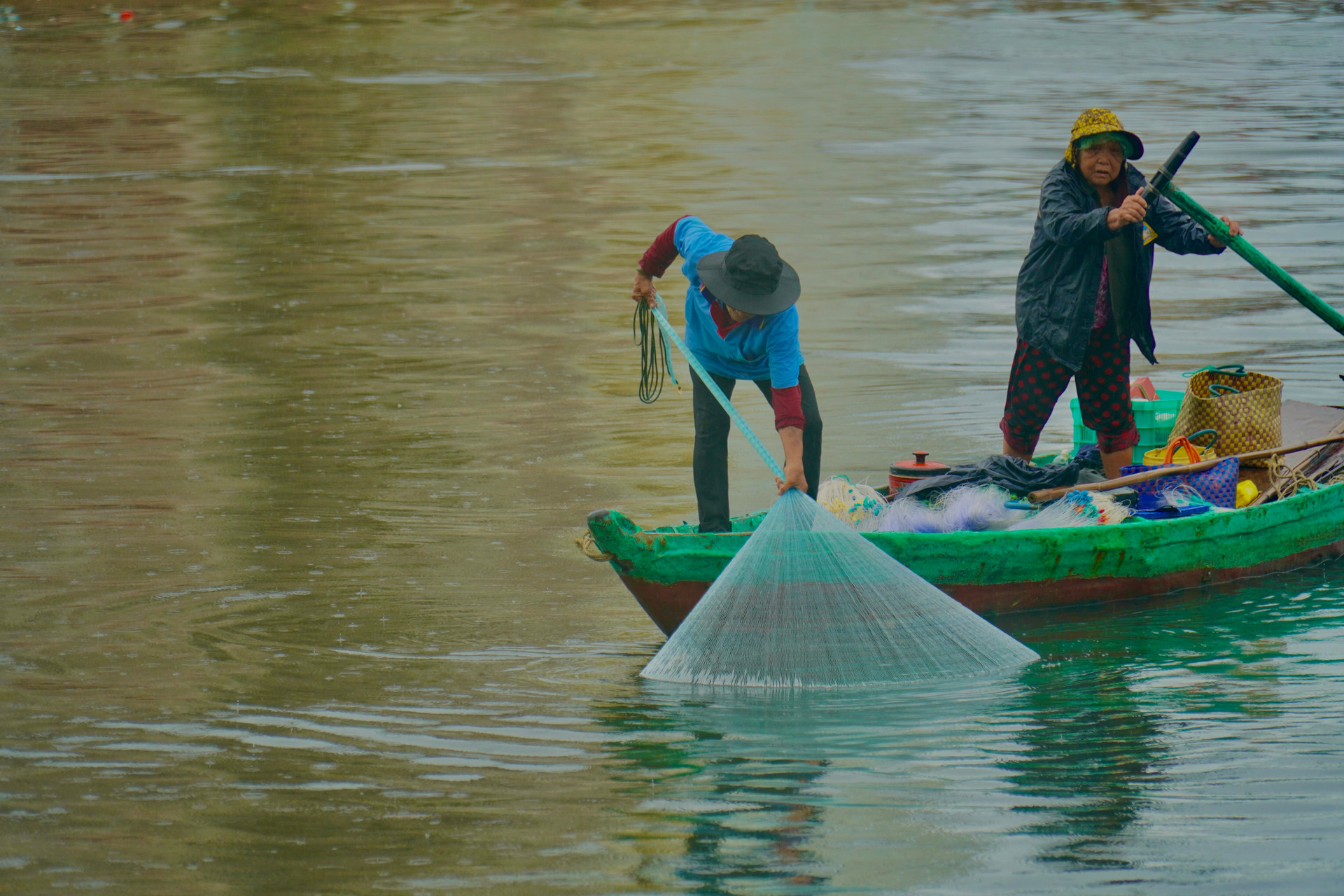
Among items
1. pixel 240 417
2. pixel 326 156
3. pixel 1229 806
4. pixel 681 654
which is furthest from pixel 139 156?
pixel 1229 806

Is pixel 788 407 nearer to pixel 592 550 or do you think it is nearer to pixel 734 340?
pixel 734 340

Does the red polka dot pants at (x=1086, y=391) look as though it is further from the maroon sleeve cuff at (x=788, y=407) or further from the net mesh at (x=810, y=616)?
the net mesh at (x=810, y=616)

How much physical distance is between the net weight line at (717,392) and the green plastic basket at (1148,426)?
80.7 inches

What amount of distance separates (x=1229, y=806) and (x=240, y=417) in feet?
Answer: 20.6

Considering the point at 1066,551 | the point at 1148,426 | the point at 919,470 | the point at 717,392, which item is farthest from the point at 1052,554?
the point at 1148,426

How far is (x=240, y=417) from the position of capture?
9789 millimetres

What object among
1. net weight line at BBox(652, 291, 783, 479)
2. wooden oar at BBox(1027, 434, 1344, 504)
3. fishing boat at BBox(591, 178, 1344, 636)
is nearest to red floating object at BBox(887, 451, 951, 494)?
wooden oar at BBox(1027, 434, 1344, 504)

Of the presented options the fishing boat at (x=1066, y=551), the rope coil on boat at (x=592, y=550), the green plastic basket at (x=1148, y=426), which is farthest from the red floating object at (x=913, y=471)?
the rope coil on boat at (x=592, y=550)

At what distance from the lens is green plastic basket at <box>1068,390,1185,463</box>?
7.67 metres

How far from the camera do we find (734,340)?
6.18 metres

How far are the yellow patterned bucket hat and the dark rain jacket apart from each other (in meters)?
0.08

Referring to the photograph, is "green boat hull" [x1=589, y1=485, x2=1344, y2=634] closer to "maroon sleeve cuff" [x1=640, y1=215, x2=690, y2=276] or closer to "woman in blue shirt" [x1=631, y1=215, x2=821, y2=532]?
"woman in blue shirt" [x1=631, y1=215, x2=821, y2=532]

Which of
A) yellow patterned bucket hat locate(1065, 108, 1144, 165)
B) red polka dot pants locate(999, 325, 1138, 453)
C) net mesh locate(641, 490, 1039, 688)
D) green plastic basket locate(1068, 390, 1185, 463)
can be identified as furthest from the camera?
green plastic basket locate(1068, 390, 1185, 463)

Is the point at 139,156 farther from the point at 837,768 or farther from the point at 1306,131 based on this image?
the point at 837,768
